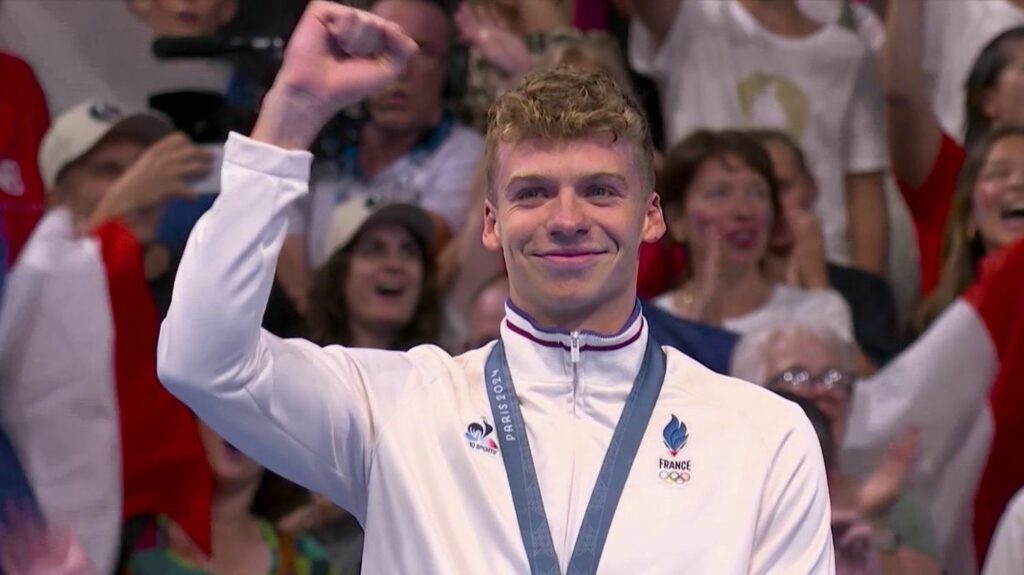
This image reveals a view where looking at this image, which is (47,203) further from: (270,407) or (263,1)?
(270,407)

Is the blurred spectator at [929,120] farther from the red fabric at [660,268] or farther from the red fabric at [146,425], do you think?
the red fabric at [146,425]

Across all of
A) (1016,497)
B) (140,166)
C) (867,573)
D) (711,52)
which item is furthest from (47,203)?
(1016,497)

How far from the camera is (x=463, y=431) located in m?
2.66

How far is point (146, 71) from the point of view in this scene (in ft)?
18.2

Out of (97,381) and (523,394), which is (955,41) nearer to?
(97,381)

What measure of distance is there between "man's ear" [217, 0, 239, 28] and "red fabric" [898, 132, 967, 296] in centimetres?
227

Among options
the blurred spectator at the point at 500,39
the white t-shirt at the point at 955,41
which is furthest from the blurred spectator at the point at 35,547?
the white t-shirt at the point at 955,41

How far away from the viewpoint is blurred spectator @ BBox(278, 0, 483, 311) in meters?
5.46

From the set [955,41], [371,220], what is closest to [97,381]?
[371,220]

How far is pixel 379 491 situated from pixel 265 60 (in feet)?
10.3

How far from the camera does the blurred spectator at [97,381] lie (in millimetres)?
4383

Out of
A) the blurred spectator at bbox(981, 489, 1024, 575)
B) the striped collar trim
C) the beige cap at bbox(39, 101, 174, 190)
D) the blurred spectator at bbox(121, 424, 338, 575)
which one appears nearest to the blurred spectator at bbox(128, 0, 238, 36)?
the beige cap at bbox(39, 101, 174, 190)

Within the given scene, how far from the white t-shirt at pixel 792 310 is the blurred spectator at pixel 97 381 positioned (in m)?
1.43

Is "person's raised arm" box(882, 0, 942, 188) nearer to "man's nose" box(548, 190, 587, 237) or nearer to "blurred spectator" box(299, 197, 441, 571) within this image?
"blurred spectator" box(299, 197, 441, 571)
